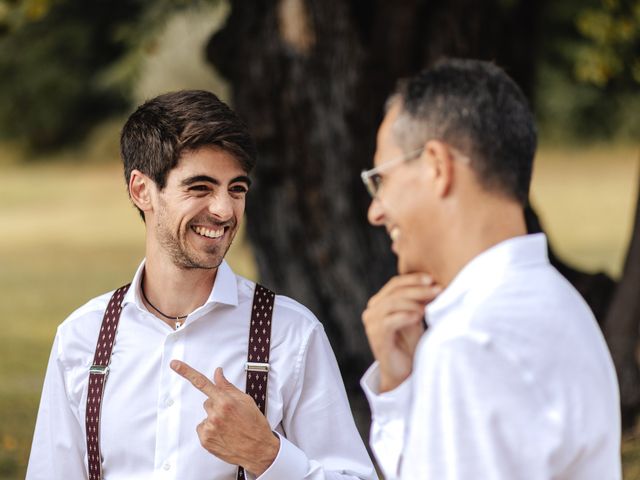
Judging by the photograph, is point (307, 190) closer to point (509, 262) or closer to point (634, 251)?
point (634, 251)

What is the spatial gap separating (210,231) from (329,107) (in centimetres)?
378

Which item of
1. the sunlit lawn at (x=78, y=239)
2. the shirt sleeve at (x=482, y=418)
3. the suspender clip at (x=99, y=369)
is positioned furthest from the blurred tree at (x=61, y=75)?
the shirt sleeve at (x=482, y=418)

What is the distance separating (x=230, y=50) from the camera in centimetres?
664

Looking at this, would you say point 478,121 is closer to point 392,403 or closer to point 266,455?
point 392,403

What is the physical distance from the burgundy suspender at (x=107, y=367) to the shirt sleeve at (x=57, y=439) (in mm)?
51

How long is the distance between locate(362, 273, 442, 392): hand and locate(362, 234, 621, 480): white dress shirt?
89mm

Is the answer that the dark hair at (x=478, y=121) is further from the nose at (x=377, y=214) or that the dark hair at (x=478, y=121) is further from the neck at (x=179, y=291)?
the neck at (x=179, y=291)

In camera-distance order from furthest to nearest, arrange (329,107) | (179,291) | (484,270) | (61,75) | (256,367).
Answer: (61,75) → (329,107) → (179,291) → (256,367) → (484,270)

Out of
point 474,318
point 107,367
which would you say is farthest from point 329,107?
point 474,318

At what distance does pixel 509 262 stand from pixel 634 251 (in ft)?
15.4

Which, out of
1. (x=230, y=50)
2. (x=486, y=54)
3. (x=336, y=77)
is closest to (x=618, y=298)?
(x=486, y=54)

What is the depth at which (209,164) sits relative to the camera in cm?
277

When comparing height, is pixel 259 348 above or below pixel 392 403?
above

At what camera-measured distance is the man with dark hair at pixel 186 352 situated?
2730mm
